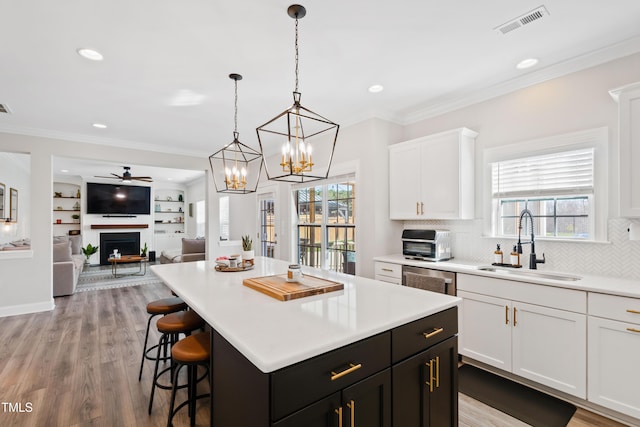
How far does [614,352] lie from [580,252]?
861 millimetres

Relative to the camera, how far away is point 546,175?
9.13 feet

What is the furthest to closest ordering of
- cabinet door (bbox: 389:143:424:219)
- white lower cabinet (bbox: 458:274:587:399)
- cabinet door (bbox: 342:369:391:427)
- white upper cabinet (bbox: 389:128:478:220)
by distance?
1. cabinet door (bbox: 389:143:424:219)
2. white upper cabinet (bbox: 389:128:478:220)
3. white lower cabinet (bbox: 458:274:587:399)
4. cabinet door (bbox: 342:369:391:427)

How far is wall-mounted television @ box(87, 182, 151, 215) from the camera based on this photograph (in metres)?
8.94

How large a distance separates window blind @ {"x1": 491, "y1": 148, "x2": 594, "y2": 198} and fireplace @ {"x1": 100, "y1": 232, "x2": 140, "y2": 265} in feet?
Answer: 33.0

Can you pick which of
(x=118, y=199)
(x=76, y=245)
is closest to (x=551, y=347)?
(x=76, y=245)

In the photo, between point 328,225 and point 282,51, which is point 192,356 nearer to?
point 282,51

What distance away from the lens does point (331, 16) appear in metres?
1.99

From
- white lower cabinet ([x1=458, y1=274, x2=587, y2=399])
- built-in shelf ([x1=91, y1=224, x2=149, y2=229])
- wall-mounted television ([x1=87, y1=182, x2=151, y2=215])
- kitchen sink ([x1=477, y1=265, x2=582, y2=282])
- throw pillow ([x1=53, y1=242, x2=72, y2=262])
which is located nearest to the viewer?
white lower cabinet ([x1=458, y1=274, x2=587, y2=399])

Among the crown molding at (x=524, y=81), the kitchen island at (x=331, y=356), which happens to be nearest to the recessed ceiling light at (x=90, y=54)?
the kitchen island at (x=331, y=356)

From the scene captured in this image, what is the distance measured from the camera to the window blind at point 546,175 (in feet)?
8.41

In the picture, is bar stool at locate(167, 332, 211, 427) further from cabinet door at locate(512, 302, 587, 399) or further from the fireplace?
the fireplace

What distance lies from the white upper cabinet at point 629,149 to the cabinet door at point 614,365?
30.3 inches

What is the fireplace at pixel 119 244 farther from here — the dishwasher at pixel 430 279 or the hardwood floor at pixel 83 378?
the dishwasher at pixel 430 279

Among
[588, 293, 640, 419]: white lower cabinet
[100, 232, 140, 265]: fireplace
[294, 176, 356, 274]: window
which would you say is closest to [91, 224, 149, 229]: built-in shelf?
[100, 232, 140, 265]: fireplace
